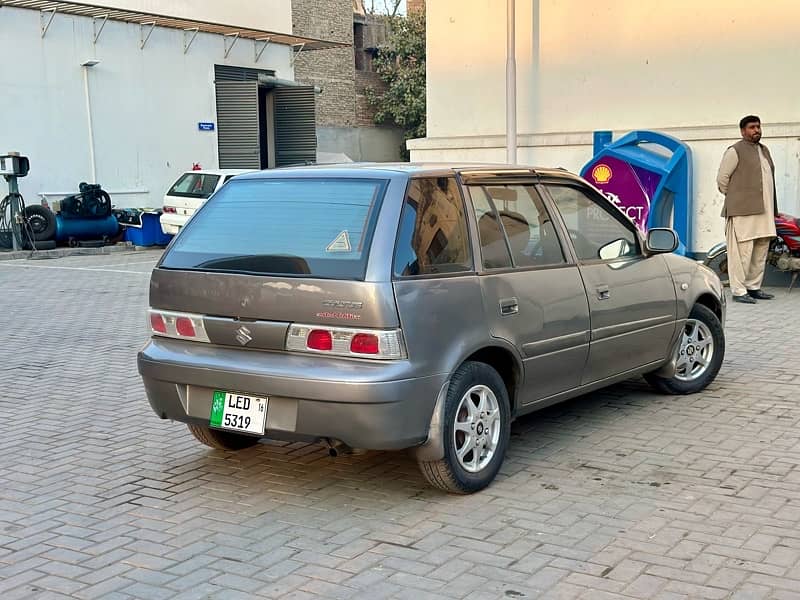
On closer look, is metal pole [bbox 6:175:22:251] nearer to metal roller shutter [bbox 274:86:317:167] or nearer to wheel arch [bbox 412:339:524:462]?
metal roller shutter [bbox 274:86:317:167]

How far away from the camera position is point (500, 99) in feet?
50.0

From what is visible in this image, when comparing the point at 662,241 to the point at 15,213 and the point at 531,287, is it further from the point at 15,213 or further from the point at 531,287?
the point at 15,213

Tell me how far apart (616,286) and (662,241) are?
59 cm

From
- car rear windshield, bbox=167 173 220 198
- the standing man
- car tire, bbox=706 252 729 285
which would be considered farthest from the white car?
the standing man

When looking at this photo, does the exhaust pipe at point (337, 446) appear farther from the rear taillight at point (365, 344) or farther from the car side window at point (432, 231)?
the car side window at point (432, 231)

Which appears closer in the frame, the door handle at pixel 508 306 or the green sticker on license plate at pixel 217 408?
the green sticker on license plate at pixel 217 408

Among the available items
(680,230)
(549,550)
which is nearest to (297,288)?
(549,550)

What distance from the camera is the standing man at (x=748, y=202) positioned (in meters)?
10.8

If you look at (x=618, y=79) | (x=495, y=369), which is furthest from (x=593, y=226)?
(x=618, y=79)

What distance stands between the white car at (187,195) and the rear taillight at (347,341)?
47.6ft

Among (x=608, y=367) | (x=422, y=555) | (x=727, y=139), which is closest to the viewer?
(x=422, y=555)

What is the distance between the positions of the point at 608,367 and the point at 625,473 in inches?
35.4

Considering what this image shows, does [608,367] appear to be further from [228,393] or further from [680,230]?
[680,230]

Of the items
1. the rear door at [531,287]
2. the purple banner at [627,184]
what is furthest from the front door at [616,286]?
the purple banner at [627,184]
